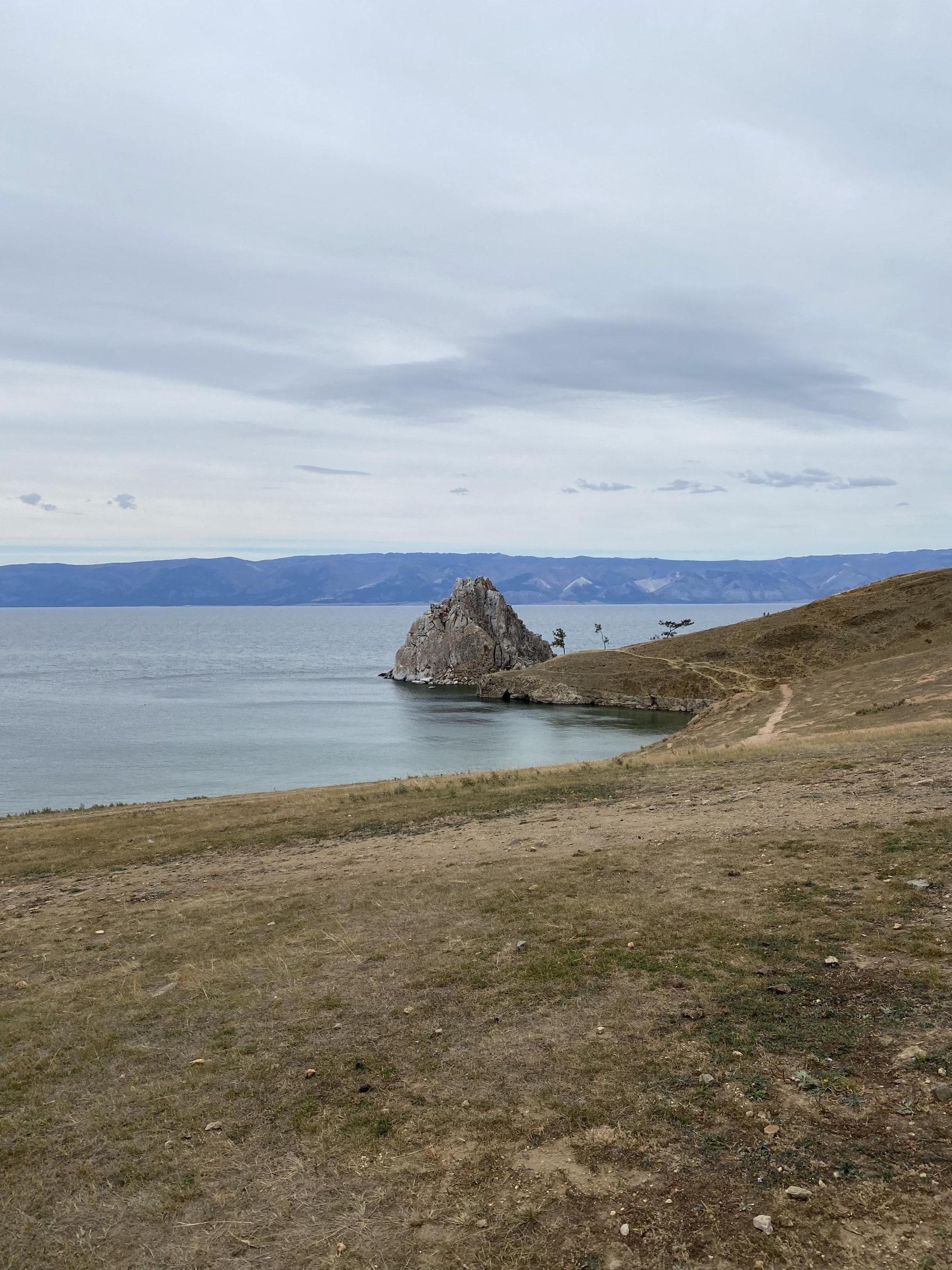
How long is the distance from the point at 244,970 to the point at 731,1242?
8493 millimetres

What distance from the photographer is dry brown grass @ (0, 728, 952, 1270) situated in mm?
6328

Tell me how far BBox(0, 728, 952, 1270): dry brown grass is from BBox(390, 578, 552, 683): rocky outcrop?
136 metres

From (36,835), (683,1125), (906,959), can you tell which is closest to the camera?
(683,1125)

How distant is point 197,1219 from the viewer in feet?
22.2

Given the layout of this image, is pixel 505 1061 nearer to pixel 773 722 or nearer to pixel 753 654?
pixel 773 722

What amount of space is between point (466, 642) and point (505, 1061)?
147113 mm

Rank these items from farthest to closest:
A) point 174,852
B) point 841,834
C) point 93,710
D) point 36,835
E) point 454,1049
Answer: point 93,710 < point 36,835 < point 174,852 < point 841,834 < point 454,1049

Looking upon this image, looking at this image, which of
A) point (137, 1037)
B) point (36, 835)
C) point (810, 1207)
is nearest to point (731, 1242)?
point (810, 1207)

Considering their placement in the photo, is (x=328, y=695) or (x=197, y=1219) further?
(x=328, y=695)

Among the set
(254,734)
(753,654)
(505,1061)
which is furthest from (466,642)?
(505,1061)

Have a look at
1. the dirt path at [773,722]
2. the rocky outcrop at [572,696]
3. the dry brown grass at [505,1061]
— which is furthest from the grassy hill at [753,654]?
the dry brown grass at [505,1061]

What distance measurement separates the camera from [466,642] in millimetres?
155875

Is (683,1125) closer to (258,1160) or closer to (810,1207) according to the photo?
(810,1207)

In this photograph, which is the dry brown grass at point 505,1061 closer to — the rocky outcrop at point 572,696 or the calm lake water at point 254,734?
the calm lake water at point 254,734
